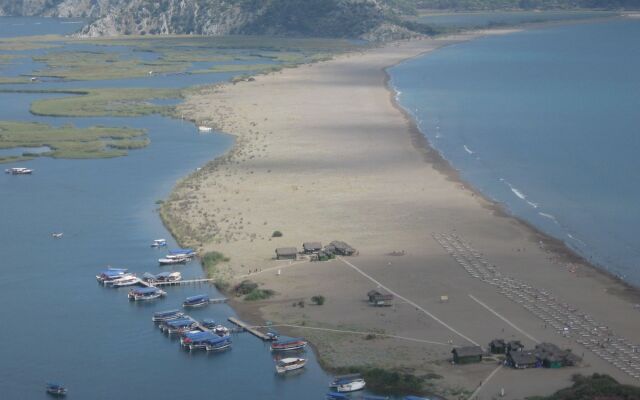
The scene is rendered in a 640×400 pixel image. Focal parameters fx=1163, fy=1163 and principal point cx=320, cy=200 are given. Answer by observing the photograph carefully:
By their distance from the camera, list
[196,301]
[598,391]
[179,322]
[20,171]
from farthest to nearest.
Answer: [20,171]
[196,301]
[179,322]
[598,391]


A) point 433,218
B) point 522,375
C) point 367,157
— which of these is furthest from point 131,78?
point 522,375

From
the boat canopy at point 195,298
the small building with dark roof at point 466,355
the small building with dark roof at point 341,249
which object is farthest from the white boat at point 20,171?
the small building with dark roof at point 466,355

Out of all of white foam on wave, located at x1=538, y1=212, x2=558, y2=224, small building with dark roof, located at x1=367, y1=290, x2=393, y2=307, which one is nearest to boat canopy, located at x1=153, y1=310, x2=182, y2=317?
small building with dark roof, located at x1=367, y1=290, x2=393, y2=307

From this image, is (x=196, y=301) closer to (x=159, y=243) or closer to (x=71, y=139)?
(x=159, y=243)

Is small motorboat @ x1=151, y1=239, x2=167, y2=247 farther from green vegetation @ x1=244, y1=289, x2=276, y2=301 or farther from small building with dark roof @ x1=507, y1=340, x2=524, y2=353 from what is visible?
small building with dark roof @ x1=507, y1=340, x2=524, y2=353

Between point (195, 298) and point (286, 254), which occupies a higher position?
point (286, 254)

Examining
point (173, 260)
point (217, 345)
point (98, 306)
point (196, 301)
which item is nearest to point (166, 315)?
point (196, 301)

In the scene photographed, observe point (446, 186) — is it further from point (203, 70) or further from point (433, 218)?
point (203, 70)
